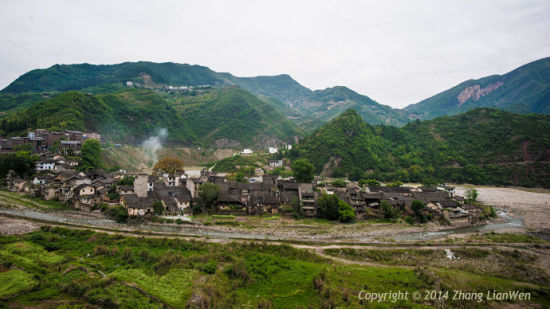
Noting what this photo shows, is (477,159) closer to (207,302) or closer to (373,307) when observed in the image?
(373,307)

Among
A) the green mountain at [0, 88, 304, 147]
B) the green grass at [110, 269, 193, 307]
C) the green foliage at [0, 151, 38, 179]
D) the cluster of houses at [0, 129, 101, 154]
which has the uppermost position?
the green mountain at [0, 88, 304, 147]

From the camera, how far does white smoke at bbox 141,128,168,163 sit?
95.1 m

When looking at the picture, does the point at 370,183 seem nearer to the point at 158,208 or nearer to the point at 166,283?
the point at 158,208

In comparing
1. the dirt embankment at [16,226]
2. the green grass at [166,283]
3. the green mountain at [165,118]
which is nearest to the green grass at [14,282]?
the green grass at [166,283]

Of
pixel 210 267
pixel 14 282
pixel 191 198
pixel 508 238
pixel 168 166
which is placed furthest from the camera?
pixel 168 166

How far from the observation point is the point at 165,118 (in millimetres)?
128250

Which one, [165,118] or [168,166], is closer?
[168,166]

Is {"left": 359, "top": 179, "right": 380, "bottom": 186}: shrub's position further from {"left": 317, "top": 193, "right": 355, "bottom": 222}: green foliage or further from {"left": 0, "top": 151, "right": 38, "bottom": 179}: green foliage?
{"left": 0, "top": 151, "right": 38, "bottom": 179}: green foliage

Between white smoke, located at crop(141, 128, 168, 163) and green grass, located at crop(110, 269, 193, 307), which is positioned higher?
white smoke, located at crop(141, 128, 168, 163)

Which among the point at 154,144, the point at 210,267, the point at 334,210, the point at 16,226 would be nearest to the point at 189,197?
the point at 16,226

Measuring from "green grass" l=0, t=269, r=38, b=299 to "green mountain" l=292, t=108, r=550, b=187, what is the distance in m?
71.6

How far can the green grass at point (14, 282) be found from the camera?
46.6ft

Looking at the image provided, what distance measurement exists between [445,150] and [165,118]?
118m

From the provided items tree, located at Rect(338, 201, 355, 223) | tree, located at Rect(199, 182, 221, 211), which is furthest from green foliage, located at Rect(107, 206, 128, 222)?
tree, located at Rect(338, 201, 355, 223)
